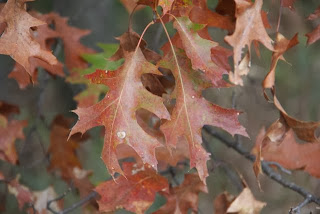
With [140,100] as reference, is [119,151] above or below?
below

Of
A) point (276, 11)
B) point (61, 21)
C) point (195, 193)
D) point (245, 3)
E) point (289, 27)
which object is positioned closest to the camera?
point (245, 3)

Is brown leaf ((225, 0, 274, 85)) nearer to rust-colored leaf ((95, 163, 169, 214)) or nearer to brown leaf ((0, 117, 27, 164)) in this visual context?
rust-colored leaf ((95, 163, 169, 214))

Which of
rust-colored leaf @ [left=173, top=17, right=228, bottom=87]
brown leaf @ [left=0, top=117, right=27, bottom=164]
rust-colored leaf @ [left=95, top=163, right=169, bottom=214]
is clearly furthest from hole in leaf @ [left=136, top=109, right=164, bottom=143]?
brown leaf @ [left=0, top=117, right=27, bottom=164]

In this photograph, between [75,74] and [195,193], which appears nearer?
[195,193]

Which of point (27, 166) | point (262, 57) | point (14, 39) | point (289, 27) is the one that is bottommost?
point (27, 166)

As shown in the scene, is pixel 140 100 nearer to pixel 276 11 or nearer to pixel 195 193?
pixel 195 193

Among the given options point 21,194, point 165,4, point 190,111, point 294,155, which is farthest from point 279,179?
point 21,194

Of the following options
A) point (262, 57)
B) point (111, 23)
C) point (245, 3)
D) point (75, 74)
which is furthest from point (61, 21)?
point (262, 57)

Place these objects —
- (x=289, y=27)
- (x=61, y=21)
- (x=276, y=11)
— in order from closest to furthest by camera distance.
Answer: (x=61, y=21) < (x=276, y=11) < (x=289, y=27)
